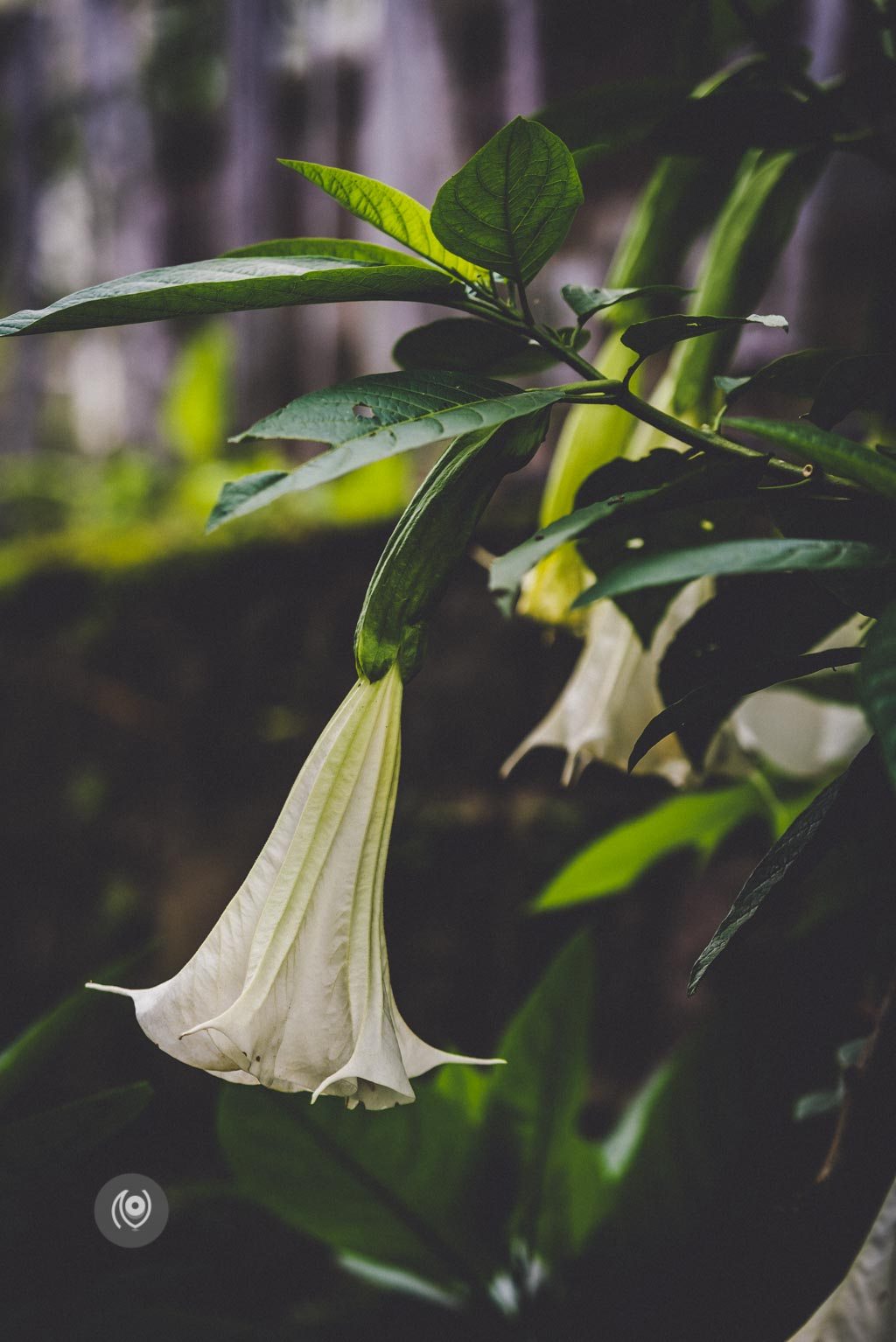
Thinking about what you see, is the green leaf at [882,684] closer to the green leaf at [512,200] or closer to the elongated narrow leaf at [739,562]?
the elongated narrow leaf at [739,562]

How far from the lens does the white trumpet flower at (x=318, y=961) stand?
302mm

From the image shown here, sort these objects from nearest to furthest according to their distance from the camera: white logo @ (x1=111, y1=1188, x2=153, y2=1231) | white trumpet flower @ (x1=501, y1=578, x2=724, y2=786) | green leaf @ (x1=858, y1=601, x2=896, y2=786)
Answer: green leaf @ (x1=858, y1=601, x2=896, y2=786), white trumpet flower @ (x1=501, y1=578, x2=724, y2=786), white logo @ (x1=111, y1=1188, x2=153, y2=1231)

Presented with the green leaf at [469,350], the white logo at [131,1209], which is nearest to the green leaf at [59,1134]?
the white logo at [131,1209]

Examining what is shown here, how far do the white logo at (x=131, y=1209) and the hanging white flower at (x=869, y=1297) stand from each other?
1.34ft

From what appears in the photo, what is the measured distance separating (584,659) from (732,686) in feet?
0.63

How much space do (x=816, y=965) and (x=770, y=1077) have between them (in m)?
0.09

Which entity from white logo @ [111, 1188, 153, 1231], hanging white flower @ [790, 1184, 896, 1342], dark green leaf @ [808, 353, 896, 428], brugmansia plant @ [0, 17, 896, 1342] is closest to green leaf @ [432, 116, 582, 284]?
brugmansia plant @ [0, 17, 896, 1342]

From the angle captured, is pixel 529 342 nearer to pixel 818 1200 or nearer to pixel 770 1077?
pixel 818 1200

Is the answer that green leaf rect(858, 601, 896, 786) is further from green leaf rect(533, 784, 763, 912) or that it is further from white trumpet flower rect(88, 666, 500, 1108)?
green leaf rect(533, 784, 763, 912)

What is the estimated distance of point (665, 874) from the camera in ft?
3.16

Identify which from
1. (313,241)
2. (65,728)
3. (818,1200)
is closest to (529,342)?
(313,241)

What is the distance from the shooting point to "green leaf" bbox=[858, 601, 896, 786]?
214mm

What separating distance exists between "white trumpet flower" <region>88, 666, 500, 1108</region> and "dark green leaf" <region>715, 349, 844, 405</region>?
0.18 metres

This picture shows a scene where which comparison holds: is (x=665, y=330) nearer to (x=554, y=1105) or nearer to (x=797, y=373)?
(x=797, y=373)
